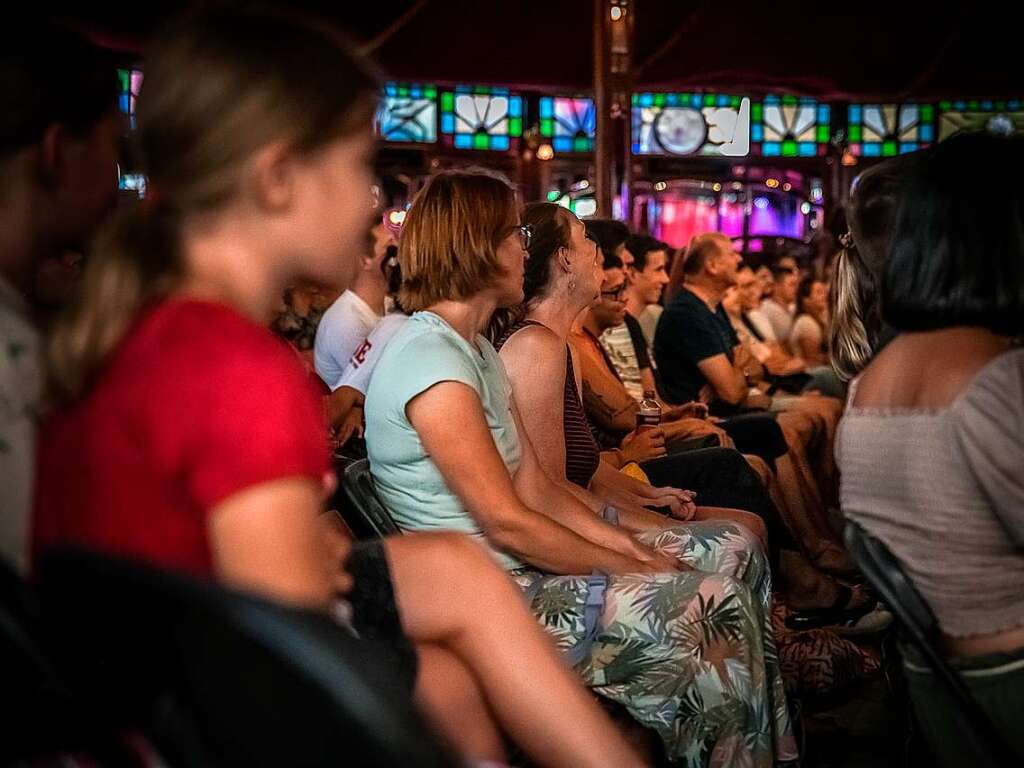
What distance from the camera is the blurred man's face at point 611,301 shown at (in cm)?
511

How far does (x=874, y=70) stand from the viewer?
10.9 meters

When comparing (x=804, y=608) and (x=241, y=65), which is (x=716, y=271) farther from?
(x=241, y=65)

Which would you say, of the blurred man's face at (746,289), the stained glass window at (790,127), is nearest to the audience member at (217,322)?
the blurred man's face at (746,289)

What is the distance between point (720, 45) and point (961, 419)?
867 centimetres

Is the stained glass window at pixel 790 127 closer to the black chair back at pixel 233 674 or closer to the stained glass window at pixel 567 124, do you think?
the stained glass window at pixel 567 124

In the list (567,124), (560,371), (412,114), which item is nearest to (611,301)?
(560,371)

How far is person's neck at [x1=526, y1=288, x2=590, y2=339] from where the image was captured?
3.68m

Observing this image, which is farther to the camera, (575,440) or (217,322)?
(575,440)

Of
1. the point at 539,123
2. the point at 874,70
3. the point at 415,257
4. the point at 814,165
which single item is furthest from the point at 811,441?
the point at 814,165

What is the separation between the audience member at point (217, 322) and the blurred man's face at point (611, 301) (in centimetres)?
355

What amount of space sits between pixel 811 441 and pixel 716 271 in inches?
34.8

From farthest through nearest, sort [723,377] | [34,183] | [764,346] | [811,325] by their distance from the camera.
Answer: [811,325] < [764,346] < [723,377] < [34,183]

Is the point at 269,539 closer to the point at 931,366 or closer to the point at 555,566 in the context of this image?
the point at 931,366

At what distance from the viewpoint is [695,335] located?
5.95 m
